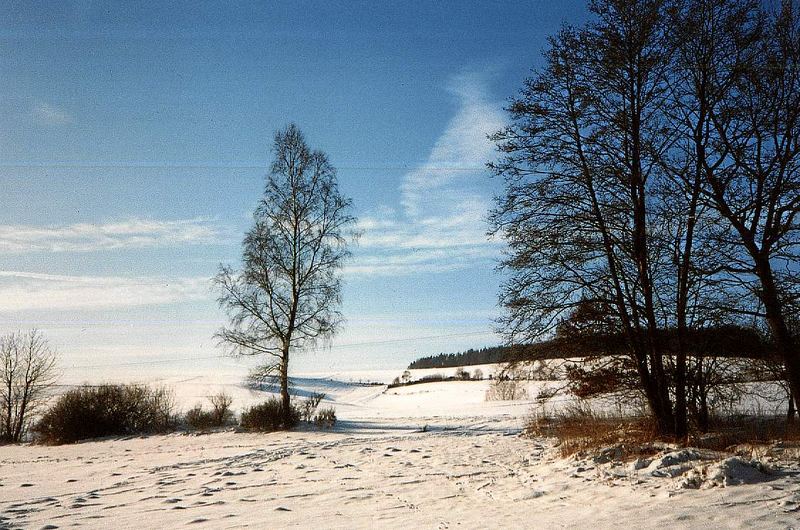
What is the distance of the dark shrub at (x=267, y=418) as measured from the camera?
18891 mm

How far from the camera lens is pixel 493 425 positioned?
1809cm

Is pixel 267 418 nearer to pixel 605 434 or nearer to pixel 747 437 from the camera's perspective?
pixel 605 434

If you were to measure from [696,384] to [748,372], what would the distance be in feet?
3.65

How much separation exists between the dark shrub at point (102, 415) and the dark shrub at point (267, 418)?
3.76 meters

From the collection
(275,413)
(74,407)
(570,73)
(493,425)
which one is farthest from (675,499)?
(74,407)

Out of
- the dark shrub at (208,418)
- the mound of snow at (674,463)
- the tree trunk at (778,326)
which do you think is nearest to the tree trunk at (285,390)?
the dark shrub at (208,418)

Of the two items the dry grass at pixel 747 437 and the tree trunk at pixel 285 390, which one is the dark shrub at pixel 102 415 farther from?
the dry grass at pixel 747 437

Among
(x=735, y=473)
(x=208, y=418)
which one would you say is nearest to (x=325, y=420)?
(x=208, y=418)

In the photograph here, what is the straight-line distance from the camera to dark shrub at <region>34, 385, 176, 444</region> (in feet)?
65.5

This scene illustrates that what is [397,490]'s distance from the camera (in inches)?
314

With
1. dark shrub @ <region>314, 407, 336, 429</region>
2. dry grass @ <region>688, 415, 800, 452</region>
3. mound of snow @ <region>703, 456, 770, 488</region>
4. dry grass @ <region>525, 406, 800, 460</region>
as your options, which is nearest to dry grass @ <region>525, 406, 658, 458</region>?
dry grass @ <region>525, 406, 800, 460</region>

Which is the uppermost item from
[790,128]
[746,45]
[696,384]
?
[746,45]

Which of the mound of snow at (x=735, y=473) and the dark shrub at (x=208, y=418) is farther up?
the dark shrub at (x=208, y=418)

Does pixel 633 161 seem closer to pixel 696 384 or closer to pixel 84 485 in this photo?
pixel 696 384
